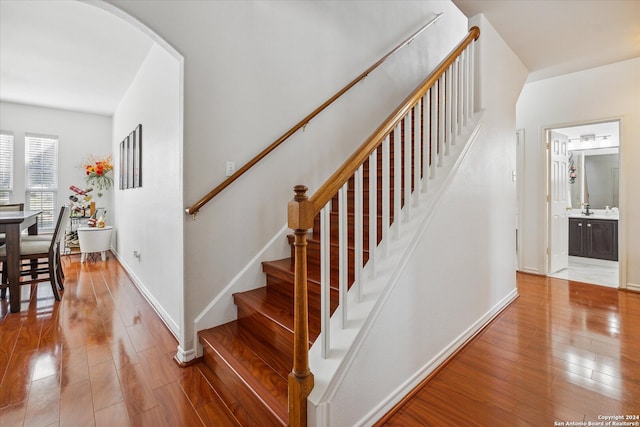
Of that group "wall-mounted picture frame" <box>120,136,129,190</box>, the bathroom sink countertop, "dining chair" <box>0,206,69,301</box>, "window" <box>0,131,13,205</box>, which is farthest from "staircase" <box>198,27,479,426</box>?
"window" <box>0,131,13,205</box>

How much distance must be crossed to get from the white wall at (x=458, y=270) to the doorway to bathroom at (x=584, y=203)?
5.63 ft

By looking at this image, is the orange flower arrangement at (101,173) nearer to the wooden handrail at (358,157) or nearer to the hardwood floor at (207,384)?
the hardwood floor at (207,384)

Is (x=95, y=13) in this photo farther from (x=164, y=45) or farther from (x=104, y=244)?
(x=104, y=244)

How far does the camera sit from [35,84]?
4.24m

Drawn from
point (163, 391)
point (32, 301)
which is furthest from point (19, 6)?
point (163, 391)

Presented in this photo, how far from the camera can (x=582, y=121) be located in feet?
12.5

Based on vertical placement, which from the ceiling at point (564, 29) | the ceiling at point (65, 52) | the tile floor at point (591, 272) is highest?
the ceiling at point (65, 52)

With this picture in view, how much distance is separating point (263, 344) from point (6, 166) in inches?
237

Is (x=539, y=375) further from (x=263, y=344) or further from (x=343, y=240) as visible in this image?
(x=263, y=344)

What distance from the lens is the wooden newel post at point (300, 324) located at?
3.96 ft

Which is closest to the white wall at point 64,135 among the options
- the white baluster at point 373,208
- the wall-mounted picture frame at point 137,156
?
the wall-mounted picture frame at point 137,156

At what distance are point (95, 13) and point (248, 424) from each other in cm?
346

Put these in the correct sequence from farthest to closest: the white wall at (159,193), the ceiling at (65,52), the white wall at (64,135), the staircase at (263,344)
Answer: the white wall at (64,135) → the ceiling at (65,52) → the white wall at (159,193) → the staircase at (263,344)

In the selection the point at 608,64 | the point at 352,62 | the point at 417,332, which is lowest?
the point at 417,332
